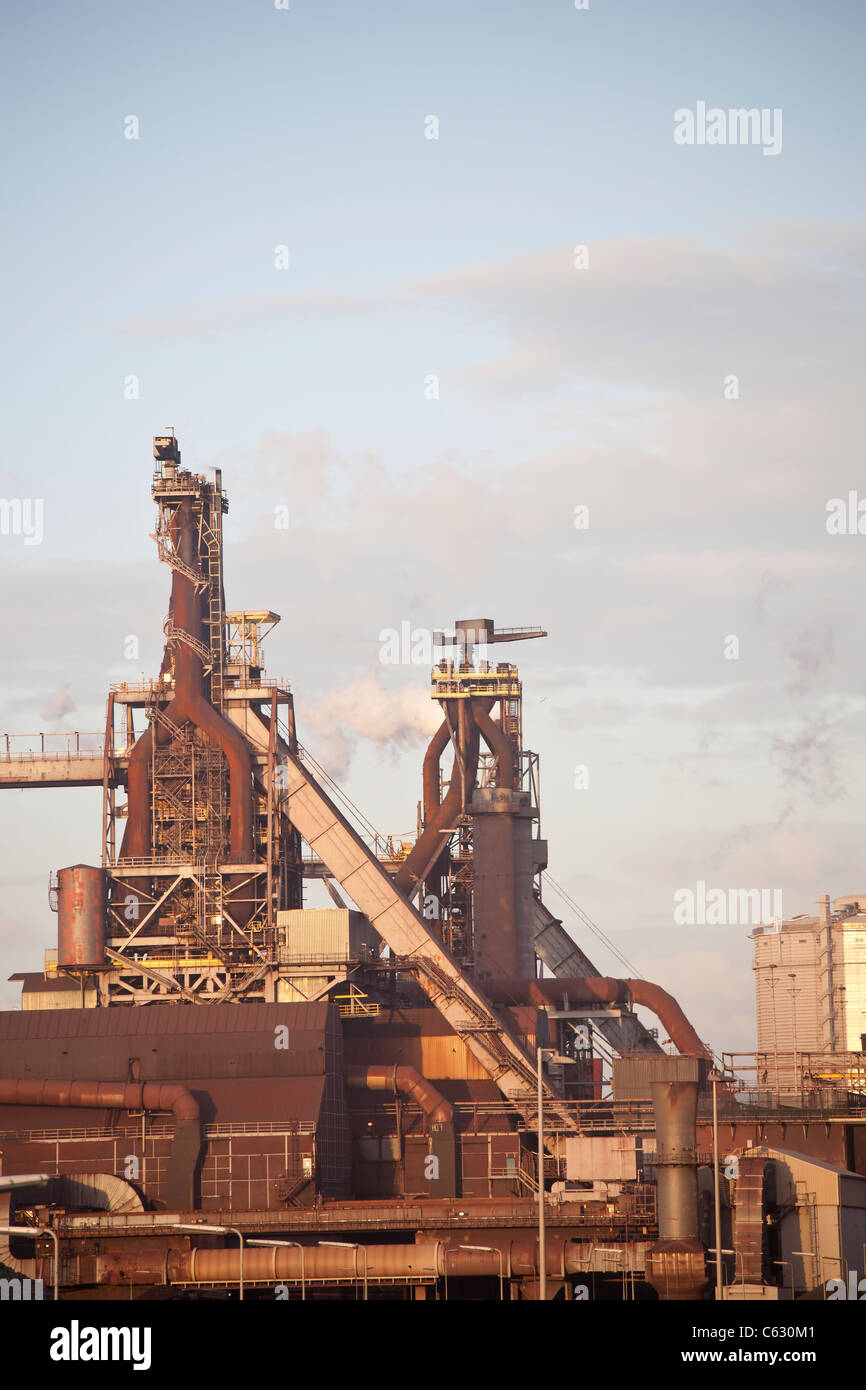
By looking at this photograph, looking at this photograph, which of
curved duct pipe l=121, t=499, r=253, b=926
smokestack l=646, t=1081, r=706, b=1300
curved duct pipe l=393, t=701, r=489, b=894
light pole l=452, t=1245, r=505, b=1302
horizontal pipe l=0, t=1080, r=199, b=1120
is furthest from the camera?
curved duct pipe l=393, t=701, r=489, b=894

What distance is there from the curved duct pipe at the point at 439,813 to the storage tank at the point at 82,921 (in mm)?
12868

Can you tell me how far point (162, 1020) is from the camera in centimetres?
7219

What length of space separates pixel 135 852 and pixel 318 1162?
17.0 m

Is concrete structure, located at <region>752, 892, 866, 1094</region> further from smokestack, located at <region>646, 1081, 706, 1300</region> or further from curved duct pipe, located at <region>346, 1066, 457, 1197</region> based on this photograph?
smokestack, located at <region>646, 1081, 706, 1300</region>

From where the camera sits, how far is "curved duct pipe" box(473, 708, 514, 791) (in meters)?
83.2

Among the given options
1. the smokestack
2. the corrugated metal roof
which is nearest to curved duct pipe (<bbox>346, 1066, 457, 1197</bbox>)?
the corrugated metal roof

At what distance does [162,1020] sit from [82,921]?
6.49m

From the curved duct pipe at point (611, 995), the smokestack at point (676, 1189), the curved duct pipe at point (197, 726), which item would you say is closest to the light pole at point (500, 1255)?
the smokestack at point (676, 1189)

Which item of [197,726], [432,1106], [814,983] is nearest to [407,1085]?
[432,1106]

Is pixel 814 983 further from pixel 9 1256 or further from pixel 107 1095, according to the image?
pixel 9 1256

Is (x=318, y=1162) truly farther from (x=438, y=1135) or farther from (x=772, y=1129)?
(x=772, y=1129)

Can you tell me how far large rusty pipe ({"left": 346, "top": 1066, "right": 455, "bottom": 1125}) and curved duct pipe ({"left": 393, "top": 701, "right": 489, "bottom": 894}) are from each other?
1084 centimetres

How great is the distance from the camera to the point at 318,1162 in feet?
222

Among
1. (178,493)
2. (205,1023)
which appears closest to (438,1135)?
(205,1023)
